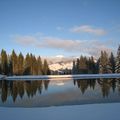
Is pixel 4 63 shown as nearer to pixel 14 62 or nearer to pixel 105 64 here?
pixel 14 62

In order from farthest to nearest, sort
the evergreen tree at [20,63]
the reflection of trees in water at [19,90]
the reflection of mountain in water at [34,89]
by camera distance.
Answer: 1. the evergreen tree at [20,63]
2. the reflection of trees in water at [19,90]
3. the reflection of mountain in water at [34,89]

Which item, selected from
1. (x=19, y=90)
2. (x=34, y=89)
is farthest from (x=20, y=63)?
(x=19, y=90)

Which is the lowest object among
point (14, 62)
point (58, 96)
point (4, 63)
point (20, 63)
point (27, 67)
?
point (58, 96)

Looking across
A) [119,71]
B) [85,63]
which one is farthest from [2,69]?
[119,71]

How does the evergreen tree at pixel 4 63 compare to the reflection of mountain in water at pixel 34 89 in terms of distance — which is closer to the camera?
the reflection of mountain in water at pixel 34 89

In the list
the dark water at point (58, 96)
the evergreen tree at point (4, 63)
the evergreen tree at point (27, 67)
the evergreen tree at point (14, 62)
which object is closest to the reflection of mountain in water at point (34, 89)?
the dark water at point (58, 96)

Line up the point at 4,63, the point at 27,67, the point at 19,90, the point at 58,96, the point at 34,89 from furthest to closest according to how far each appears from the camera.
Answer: the point at 27,67 → the point at 4,63 → the point at 34,89 → the point at 19,90 → the point at 58,96

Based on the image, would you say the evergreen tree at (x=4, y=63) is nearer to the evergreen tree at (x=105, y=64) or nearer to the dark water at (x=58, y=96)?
the evergreen tree at (x=105, y=64)

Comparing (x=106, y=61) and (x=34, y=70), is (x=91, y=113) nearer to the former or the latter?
(x=106, y=61)

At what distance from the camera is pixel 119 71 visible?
62.8 metres

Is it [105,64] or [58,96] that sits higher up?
[105,64]

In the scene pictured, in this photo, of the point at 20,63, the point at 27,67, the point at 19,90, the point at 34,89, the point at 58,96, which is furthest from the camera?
the point at 27,67

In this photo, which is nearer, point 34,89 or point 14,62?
point 34,89

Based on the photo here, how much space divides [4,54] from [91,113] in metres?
62.5
